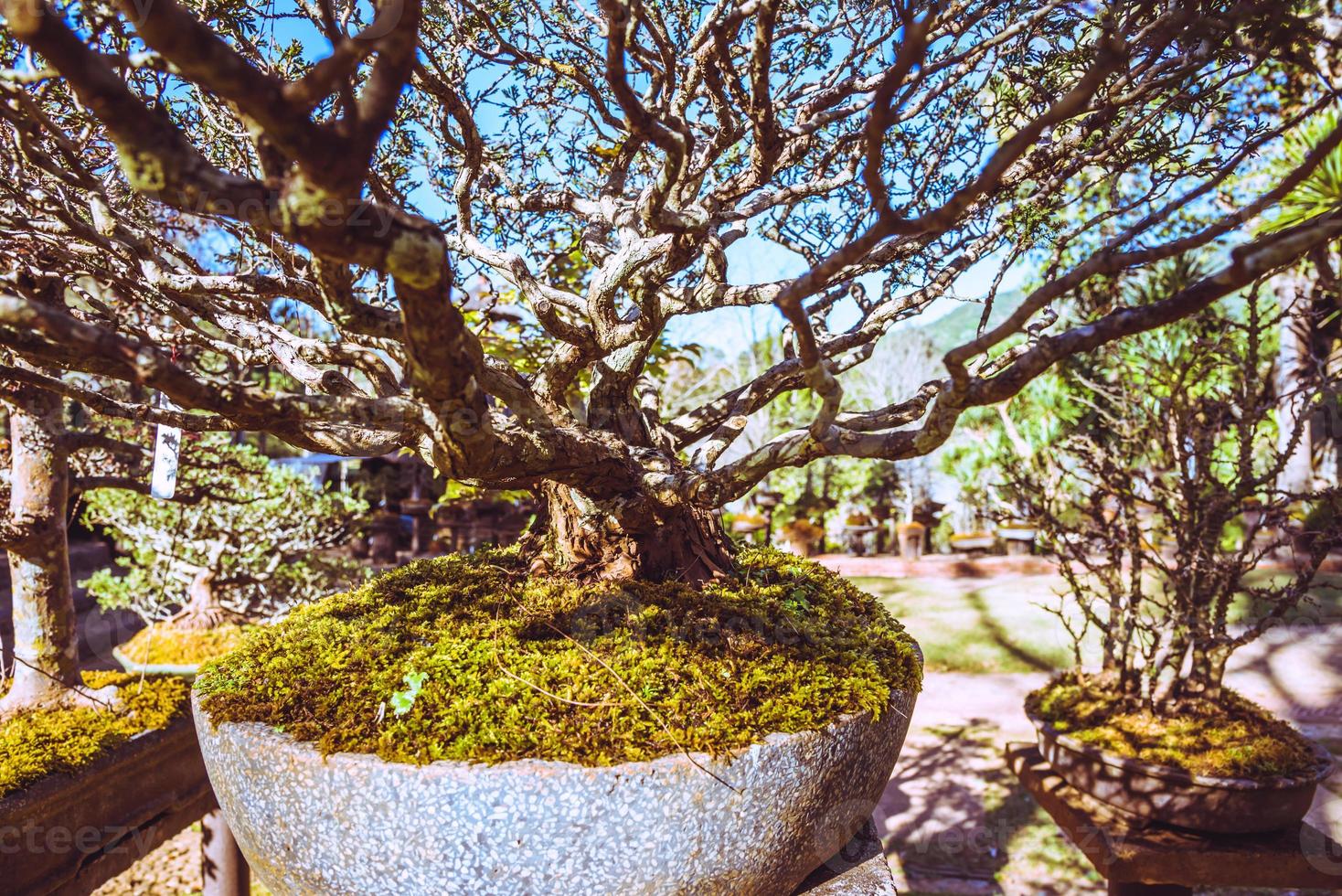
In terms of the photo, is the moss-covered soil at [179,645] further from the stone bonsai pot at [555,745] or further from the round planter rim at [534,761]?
the round planter rim at [534,761]

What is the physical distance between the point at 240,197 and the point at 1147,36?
5.59 ft

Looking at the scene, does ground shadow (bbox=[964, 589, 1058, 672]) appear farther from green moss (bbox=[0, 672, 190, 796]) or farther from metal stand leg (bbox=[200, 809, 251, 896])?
green moss (bbox=[0, 672, 190, 796])

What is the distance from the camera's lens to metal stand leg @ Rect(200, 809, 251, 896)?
283 cm

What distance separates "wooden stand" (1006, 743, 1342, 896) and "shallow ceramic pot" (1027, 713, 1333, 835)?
0.04m

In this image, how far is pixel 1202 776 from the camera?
2.53 meters

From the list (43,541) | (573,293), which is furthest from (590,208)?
(43,541)

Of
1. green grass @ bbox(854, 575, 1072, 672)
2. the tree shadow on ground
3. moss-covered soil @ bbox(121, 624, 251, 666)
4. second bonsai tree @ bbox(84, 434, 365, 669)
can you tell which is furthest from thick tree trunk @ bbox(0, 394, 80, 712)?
green grass @ bbox(854, 575, 1072, 672)

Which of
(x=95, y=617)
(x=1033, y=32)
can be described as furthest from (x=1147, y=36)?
(x=95, y=617)

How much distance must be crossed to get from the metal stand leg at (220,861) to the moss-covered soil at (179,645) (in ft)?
4.79

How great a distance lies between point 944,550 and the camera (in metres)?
14.5

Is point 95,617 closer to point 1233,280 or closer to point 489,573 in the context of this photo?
point 489,573

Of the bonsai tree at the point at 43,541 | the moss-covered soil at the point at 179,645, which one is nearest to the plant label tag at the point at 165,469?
the bonsai tree at the point at 43,541

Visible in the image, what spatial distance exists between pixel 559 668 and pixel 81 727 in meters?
2.03

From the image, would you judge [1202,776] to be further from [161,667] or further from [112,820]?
[161,667]
